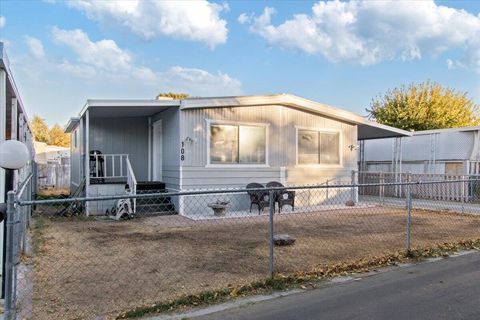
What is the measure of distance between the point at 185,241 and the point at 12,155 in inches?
173

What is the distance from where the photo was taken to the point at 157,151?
14375mm

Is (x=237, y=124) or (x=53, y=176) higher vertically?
(x=237, y=124)

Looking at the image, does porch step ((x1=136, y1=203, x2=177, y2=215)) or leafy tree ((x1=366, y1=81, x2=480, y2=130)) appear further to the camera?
leafy tree ((x1=366, y1=81, x2=480, y2=130))

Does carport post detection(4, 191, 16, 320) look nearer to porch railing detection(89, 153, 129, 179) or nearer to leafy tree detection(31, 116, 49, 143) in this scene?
porch railing detection(89, 153, 129, 179)

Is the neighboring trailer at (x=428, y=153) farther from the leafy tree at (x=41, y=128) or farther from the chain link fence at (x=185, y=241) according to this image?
the leafy tree at (x=41, y=128)

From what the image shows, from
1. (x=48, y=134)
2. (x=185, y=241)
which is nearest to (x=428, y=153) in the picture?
(x=185, y=241)

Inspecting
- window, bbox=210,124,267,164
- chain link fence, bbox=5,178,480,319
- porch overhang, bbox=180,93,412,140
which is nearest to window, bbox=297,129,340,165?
porch overhang, bbox=180,93,412,140

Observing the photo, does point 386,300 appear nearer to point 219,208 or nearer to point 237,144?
point 219,208

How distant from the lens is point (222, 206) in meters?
11.3

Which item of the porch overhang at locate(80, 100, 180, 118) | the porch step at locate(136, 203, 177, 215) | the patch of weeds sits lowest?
the patch of weeds

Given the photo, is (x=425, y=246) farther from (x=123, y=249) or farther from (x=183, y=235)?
(x=123, y=249)

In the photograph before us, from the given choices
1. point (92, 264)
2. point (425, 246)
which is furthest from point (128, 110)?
point (425, 246)

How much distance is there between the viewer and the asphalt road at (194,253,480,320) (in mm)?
4133

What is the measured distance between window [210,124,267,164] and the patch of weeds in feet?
21.3
